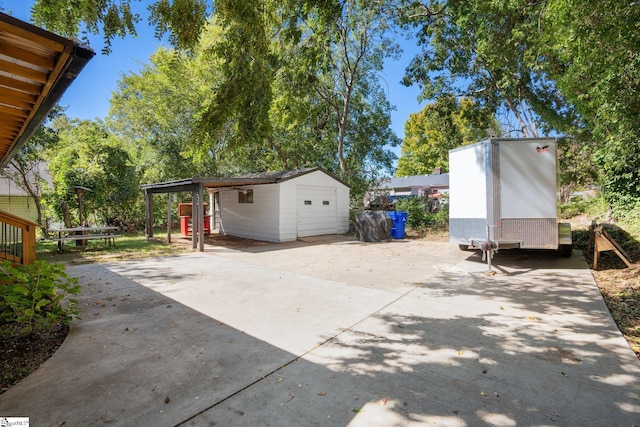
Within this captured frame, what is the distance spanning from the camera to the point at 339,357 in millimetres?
2893

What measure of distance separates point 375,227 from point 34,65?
10787 mm

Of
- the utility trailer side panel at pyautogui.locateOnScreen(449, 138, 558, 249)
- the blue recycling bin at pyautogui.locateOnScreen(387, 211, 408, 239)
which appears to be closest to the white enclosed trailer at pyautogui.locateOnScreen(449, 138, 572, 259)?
the utility trailer side panel at pyautogui.locateOnScreen(449, 138, 558, 249)

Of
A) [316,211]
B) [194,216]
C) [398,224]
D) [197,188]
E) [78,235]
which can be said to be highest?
[197,188]

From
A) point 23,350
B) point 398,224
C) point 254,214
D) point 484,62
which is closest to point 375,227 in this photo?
point 398,224

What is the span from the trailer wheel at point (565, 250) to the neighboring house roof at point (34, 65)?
9.31 metres

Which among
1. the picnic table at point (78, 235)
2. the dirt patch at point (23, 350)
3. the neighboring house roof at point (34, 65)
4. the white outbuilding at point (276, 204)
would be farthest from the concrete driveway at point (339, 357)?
the white outbuilding at point (276, 204)

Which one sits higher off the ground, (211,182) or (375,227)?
(211,182)

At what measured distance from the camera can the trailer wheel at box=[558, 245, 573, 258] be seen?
7403 mm

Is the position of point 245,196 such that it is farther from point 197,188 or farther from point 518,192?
point 518,192

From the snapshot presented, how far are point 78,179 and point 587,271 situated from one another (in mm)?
16091

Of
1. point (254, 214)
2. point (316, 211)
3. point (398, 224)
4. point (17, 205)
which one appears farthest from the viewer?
point (17, 205)

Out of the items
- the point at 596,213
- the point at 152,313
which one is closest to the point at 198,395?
the point at 152,313

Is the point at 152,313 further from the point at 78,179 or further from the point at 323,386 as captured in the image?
the point at 78,179

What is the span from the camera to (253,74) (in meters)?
4.68
